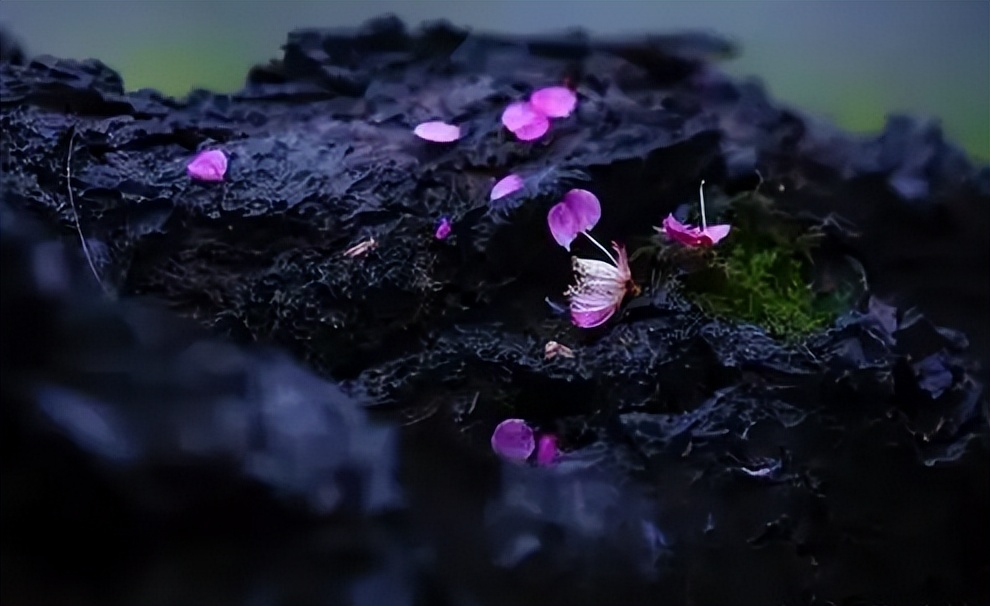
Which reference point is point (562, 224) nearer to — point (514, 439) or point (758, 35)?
point (514, 439)

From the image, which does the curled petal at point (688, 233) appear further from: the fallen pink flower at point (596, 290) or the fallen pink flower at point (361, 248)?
the fallen pink flower at point (361, 248)

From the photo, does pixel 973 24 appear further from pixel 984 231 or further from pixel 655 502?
pixel 655 502

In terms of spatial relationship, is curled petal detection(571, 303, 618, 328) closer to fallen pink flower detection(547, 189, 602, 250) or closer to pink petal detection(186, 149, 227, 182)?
fallen pink flower detection(547, 189, 602, 250)

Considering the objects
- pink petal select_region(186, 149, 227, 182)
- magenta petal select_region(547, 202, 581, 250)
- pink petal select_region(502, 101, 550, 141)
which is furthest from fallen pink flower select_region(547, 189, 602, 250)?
pink petal select_region(186, 149, 227, 182)

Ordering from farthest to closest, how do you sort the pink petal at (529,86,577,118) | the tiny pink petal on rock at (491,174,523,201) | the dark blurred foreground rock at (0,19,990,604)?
the pink petal at (529,86,577,118), the tiny pink petal on rock at (491,174,523,201), the dark blurred foreground rock at (0,19,990,604)

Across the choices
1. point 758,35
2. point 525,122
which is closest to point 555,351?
point 525,122

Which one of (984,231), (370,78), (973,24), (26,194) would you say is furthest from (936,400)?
(26,194)

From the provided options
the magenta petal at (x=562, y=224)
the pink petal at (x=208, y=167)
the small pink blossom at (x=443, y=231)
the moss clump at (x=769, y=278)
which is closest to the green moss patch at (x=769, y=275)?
the moss clump at (x=769, y=278)
